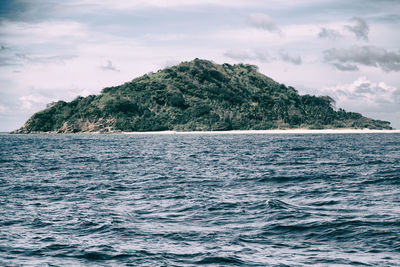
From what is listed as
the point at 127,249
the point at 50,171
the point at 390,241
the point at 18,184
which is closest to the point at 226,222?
the point at 127,249

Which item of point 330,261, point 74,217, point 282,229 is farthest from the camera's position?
point 74,217

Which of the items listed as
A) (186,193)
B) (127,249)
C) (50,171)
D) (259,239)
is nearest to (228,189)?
(186,193)

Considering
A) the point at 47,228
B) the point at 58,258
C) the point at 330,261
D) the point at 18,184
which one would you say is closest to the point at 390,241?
the point at 330,261

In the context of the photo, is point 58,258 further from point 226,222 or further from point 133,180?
point 133,180

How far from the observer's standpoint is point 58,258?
48.0ft

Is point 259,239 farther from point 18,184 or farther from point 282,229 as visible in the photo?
point 18,184

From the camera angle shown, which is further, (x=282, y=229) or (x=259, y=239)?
(x=282, y=229)

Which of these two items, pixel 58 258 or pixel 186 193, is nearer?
pixel 58 258

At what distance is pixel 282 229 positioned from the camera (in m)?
18.5

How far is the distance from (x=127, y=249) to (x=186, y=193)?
42.9 ft

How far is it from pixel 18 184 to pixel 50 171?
36.3 feet

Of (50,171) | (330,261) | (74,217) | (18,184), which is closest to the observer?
(330,261)

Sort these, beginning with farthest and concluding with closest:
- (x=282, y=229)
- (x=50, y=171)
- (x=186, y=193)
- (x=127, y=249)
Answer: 1. (x=50, y=171)
2. (x=186, y=193)
3. (x=282, y=229)
4. (x=127, y=249)

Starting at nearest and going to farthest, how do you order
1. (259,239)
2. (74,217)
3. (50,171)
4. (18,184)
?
(259,239) < (74,217) < (18,184) < (50,171)
